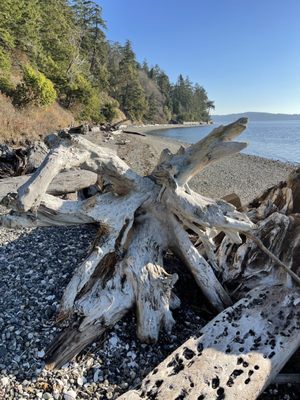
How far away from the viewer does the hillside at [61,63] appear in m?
23.1

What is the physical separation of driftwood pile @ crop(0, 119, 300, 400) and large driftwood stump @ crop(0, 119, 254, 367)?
0.4 inches

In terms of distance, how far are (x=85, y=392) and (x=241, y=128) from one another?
118 inches

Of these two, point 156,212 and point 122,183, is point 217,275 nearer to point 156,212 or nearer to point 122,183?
point 156,212

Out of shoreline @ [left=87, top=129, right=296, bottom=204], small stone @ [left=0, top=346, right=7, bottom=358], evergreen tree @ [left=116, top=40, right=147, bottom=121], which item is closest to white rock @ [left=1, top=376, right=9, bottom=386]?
small stone @ [left=0, top=346, right=7, bottom=358]

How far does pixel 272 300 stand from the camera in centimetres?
334

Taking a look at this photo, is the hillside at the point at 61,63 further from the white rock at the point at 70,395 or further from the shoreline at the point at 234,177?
the white rock at the point at 70,395

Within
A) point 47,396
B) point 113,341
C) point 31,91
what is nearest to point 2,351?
point 47,396

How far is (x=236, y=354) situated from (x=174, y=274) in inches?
37.8

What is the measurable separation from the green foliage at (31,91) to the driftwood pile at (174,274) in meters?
20.7

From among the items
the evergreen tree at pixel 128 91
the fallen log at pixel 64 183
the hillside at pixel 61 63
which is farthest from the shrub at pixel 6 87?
the evergreen tree at pixel 128 91

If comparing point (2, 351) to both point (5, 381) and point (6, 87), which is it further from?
point (6, 87)

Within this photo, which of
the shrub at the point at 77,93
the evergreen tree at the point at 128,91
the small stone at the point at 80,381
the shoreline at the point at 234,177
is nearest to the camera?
the small stone at the point at 80,381

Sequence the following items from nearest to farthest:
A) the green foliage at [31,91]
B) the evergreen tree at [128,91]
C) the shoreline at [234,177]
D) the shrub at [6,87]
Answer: the shoreline at [234,177] → the shrub at [6,87] → the green foliage at [31,91] → the evergreen tree at [128,91]

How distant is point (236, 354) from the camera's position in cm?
281
